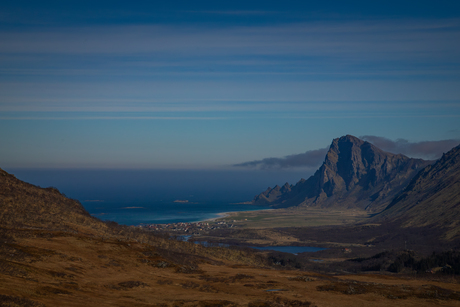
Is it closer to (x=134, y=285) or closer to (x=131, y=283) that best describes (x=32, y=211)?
(x=131, y=283)

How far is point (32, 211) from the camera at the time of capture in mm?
87688

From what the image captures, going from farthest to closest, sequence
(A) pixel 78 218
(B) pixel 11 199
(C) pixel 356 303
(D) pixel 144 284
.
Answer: (A) pixel 78 218 < (B) pixel 11 199 < (D) pixel 144 284 < (C) pixel 356 303

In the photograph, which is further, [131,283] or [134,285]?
[131,283]

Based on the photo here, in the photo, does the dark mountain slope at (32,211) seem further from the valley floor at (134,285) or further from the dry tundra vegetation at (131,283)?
the valley floor at (134,285)

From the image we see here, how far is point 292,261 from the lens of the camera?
137250mm

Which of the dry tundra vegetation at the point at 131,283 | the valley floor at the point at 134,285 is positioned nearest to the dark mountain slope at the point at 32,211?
the dry tundra vegetation at the point at 131,283

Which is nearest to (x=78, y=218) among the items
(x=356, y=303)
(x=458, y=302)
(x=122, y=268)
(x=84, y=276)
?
(x=122, y=268)

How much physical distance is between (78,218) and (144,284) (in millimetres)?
58400

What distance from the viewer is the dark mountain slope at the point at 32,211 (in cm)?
7838

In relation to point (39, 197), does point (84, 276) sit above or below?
below

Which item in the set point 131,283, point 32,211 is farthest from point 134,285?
point 32,211

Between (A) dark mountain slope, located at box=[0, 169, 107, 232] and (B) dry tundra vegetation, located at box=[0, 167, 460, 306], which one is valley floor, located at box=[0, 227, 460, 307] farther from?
(A) dark mountain slope, located at box=[0, 169, 107, 232]

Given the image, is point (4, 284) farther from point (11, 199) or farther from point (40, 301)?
point (11, 199)

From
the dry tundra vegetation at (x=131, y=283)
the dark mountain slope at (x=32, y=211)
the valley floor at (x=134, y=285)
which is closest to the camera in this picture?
the valley floor at (x=134, y=285)
